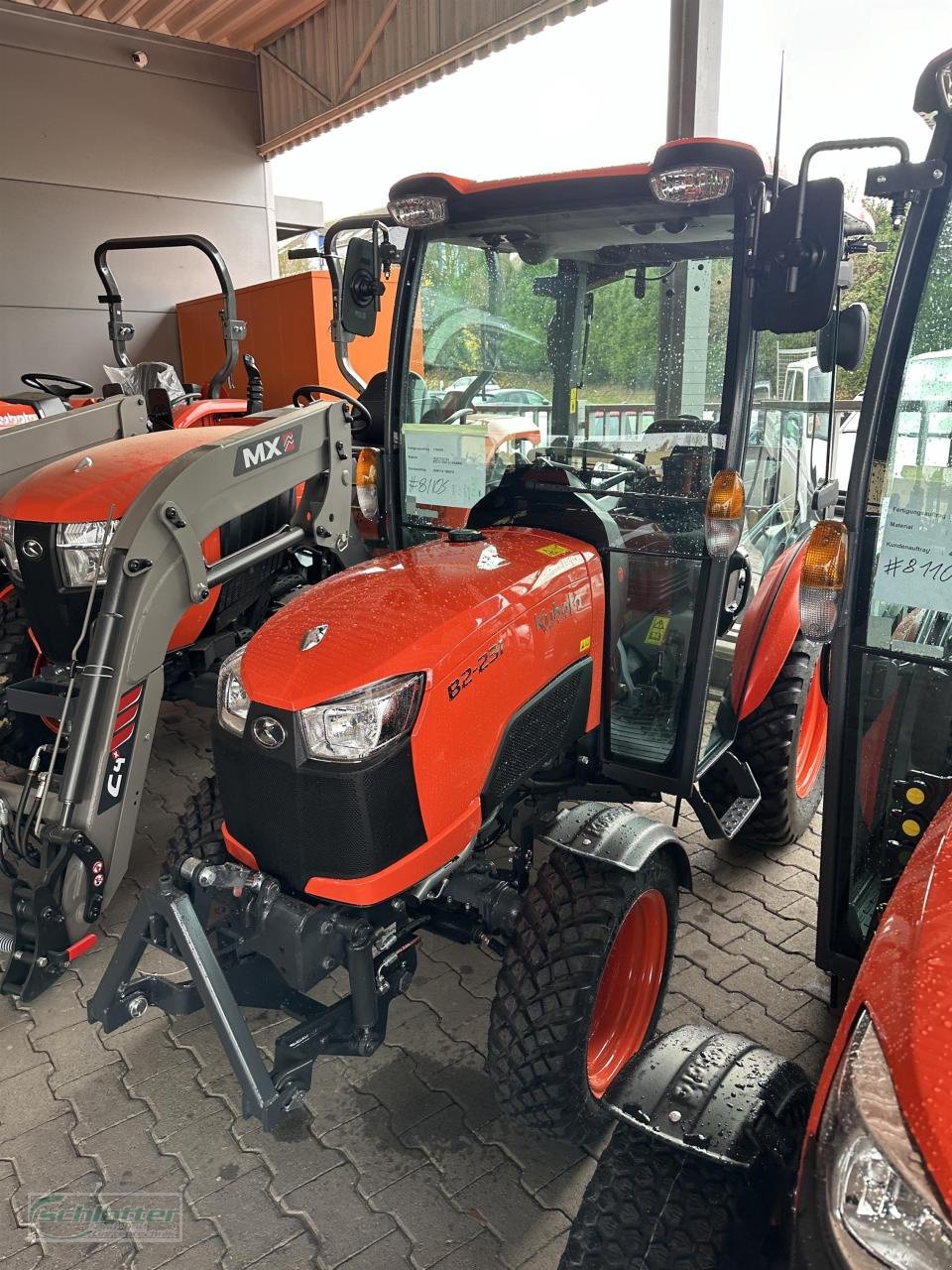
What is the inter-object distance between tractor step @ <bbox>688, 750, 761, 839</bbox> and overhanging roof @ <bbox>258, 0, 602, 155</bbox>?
5310 mm

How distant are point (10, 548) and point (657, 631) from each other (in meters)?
2.43

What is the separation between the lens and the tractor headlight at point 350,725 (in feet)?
6.13

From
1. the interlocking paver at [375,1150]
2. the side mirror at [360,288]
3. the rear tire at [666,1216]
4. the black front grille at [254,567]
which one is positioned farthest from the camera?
the black front grille at [254,567]

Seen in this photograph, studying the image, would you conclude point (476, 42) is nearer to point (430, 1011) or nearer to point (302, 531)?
point (302, 531)

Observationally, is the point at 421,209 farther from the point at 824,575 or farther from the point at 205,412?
the point at 205,412

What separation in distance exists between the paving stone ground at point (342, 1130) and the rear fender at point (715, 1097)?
0.75 m

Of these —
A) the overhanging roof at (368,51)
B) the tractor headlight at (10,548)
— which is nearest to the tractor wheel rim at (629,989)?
the tractor headlight at (10,548)

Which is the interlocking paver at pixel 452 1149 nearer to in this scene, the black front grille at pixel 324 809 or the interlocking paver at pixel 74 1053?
the black front grille at pixel 324 809

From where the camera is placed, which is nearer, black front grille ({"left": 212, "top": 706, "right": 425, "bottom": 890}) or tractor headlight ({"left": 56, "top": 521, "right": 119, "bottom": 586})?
black front grille ({"left": 212, "top": 706, "right": 425, "bottom": 890})

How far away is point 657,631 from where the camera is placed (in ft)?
8.68

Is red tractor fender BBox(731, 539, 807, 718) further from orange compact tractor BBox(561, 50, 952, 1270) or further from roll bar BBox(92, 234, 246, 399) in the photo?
roll bar BBox(92, 234, 246, 399)

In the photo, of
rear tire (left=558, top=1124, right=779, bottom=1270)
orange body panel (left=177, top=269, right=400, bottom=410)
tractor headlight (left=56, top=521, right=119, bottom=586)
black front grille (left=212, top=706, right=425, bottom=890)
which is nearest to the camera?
rear tire (left=558, top=1124, right=779, bottom=1270)

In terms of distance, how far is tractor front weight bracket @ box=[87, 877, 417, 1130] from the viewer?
1.79 meters

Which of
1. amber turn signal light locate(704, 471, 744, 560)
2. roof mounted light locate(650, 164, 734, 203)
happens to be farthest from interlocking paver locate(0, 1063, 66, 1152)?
roof mounted light locate(650, 164, 734, 203)
